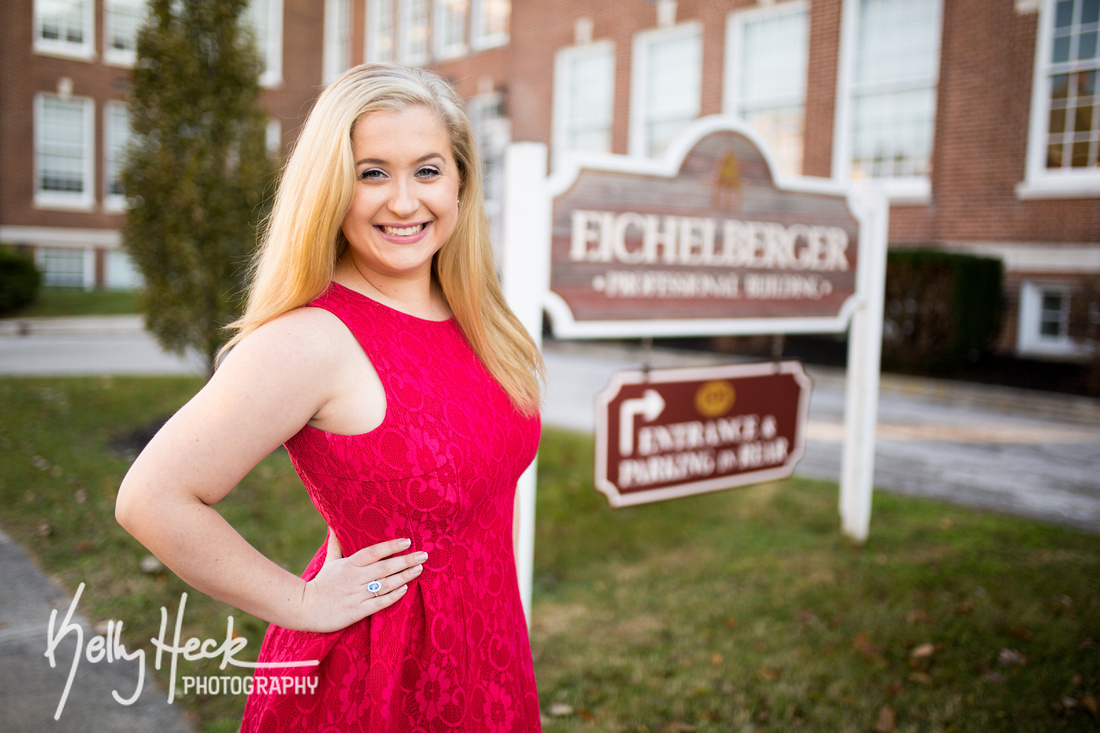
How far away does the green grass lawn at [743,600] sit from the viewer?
2975mm

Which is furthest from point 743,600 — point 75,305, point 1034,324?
point 75,305

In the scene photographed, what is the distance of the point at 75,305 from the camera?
1620 centimetres

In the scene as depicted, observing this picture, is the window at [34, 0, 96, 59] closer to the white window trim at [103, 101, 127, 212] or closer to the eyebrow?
the white window trim at [103, 101, 127, 212]

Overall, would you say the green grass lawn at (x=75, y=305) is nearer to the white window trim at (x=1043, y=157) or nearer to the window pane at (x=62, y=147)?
the window pane at (x=62, y=147)

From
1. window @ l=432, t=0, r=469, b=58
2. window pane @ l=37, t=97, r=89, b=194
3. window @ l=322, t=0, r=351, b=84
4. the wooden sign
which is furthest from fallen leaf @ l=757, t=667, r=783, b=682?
window @ l=322, t=0, r=351, b=84

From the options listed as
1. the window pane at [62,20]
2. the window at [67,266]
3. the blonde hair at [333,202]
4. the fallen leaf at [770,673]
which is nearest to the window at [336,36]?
the window pane at [62,20]

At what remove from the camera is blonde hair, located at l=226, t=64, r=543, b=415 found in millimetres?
1302

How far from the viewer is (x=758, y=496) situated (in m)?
5.46

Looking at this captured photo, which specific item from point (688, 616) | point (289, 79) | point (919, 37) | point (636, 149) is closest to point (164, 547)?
point (688, 616)

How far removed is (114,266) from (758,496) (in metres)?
21.3

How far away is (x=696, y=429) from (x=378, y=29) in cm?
2203

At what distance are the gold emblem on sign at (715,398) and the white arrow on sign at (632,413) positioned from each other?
27cm

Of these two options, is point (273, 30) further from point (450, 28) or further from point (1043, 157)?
point (1043, 157)

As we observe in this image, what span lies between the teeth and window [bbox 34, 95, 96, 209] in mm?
23176
